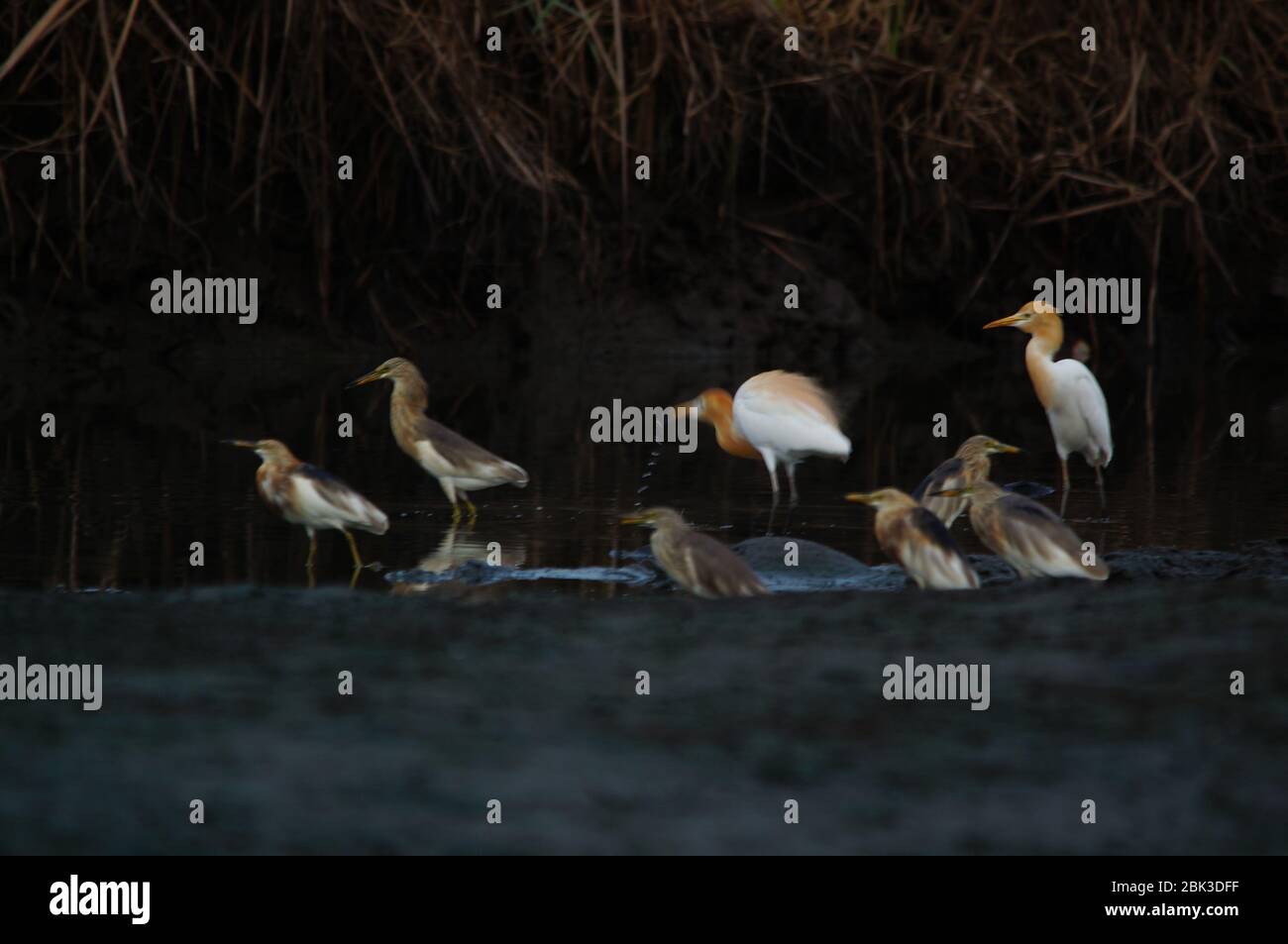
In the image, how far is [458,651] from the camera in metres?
4.02

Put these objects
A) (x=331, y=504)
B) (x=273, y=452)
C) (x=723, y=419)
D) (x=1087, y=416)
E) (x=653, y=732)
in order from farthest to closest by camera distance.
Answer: (x=723, y=419)
(x=1087, y=416)
(x=273, y=452)
(x=331, y=504)
(x=653, y=732)

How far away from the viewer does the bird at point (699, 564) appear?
16.8 ft

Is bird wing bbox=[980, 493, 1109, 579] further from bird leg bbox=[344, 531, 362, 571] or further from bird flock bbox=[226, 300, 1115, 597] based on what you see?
bird leg bbox=[344, 531, 362, 571]

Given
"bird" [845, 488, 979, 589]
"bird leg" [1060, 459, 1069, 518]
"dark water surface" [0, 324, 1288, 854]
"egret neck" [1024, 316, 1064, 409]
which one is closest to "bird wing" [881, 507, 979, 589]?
"bird" [845, 488, 979, 589]

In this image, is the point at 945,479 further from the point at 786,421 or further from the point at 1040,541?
the point at 1040,541

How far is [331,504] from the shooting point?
588cm

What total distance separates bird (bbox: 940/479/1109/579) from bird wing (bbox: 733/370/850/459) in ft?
5.41

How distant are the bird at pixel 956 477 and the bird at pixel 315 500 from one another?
69.7 inches

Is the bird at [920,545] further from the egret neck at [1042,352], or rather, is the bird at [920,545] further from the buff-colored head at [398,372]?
the egret neck at [1042,352]

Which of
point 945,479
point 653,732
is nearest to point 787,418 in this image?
point 945,479

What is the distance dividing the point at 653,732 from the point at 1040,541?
225 centimetres

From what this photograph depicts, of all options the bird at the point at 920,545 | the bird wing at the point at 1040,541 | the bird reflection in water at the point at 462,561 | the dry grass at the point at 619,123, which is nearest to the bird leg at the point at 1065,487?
the bird wing at the point at 1040,541

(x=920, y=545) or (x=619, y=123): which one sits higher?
(x=619, y=123)

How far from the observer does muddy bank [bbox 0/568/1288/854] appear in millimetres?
2848
